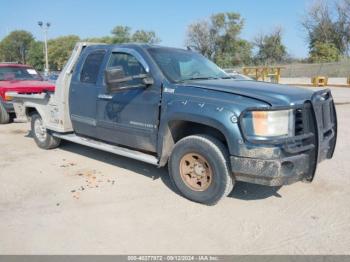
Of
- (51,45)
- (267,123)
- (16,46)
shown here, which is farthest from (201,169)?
(16,46)

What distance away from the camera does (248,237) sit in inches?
154

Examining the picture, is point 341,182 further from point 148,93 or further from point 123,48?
point 123,48

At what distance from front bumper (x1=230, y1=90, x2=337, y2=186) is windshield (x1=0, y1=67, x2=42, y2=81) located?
8.90m

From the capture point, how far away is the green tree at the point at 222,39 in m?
70.7

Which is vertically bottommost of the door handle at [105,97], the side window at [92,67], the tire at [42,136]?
Result: the tire at [42,136]

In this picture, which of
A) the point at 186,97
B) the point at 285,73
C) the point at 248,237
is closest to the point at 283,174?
the point at 248,237

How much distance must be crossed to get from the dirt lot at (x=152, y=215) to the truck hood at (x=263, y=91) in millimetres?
1284

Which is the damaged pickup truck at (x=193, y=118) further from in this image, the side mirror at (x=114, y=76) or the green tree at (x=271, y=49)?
the green tree at (x=271, y=49)

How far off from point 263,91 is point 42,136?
4.84 m

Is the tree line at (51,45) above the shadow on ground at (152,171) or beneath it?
above

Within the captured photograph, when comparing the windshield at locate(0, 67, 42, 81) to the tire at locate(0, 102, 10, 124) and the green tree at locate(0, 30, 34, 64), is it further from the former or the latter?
the green tree at locate(0, 30, 34, 64)

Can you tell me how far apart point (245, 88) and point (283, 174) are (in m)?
1.10

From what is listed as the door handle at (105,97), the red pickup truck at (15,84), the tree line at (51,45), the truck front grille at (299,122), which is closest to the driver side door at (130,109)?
the door handle at (105,97)

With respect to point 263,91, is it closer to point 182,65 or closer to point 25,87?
point 182,65
